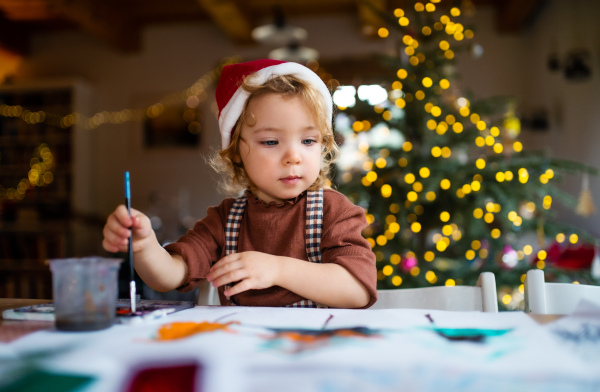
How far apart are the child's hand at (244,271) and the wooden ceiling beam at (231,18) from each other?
3.70 meters

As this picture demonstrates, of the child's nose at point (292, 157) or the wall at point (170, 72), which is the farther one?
the wall at point (170, 72)

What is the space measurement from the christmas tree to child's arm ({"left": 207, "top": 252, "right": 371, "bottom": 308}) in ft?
3.78

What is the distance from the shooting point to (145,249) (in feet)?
2.41

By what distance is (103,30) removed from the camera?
185 inches

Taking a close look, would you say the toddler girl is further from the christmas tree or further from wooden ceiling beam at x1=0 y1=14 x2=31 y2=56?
wooden ceiling beam at x1=0 y1=14 x2=31 y2=56

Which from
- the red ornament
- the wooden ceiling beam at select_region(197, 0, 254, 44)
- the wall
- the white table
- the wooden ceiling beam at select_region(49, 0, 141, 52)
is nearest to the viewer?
the white table

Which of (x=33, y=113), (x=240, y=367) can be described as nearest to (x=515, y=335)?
(x=240, y=367)

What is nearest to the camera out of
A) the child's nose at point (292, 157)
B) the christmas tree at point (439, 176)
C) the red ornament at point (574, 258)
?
the child's nose at point (292, 157)

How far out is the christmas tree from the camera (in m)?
1.86

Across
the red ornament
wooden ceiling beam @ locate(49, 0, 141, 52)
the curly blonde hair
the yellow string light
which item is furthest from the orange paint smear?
the yellow string light

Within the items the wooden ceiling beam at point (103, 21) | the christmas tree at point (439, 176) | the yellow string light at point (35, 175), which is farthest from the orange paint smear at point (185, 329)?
the yellow string light at point (35, 175)

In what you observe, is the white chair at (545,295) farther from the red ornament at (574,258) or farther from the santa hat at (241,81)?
the red ornament at (574,258)

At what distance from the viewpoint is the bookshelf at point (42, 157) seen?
4863 mm

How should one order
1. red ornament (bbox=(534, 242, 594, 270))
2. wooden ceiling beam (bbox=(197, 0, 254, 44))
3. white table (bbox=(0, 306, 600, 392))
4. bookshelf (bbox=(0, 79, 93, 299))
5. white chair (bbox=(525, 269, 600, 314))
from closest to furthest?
white table (bbox=(0, 306, 600, 392)) → white chair (bbox=(525, 269, 600, 314)) → red ornament (bbox=(534, 242, 594, 270)) → wooden ceiling beam (bbox=(197, 0, 254, 44)) → bookshelf (bbox=(0, 79, 93, 299))
